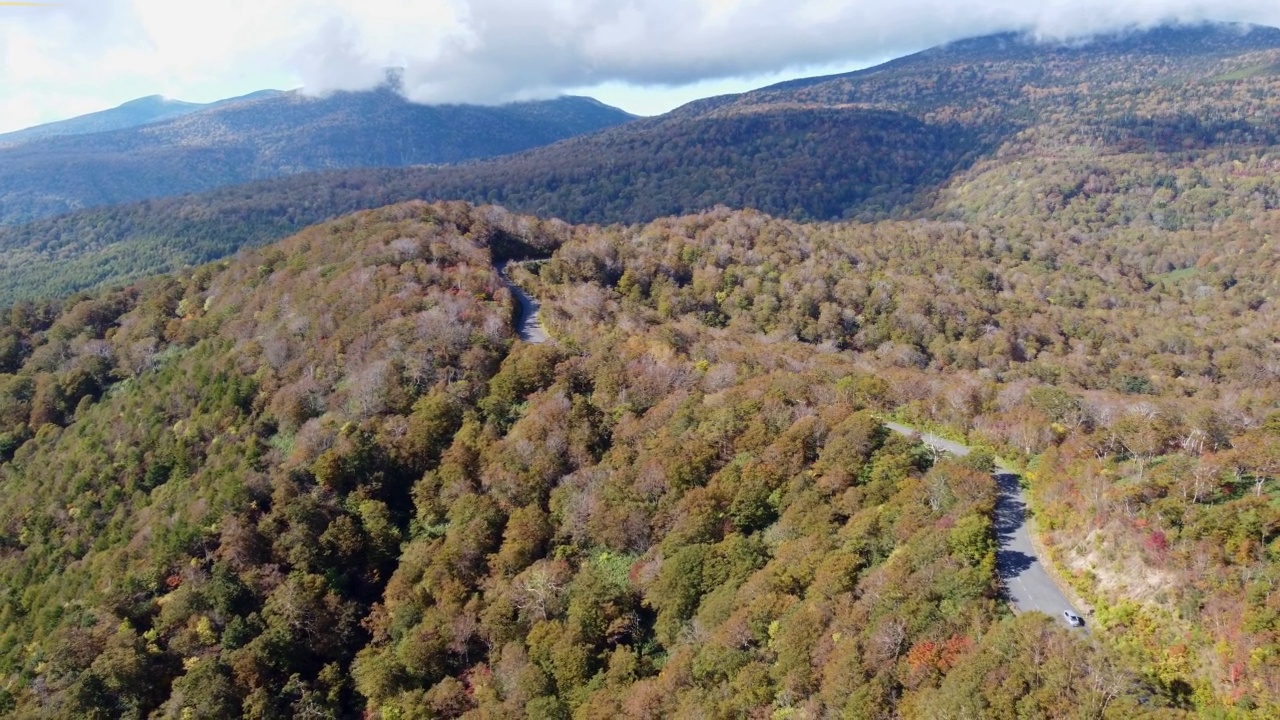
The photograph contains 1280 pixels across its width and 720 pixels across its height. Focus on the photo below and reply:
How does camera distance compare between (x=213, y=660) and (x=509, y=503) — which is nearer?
(x=213, y=660)

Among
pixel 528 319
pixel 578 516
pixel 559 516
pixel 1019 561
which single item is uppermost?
pixel 528 319

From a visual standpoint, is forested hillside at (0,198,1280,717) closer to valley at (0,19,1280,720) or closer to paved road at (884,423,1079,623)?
valley at (0,19,1280,720)

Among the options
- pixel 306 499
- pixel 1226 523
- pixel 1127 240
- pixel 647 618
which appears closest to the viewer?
pixel 1226 523

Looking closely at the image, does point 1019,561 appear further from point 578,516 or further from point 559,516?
point 559,516

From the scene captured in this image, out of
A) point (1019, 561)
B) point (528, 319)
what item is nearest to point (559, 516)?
point (1019, 561)

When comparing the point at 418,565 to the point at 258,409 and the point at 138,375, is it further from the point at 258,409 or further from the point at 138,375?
the point at 138,375

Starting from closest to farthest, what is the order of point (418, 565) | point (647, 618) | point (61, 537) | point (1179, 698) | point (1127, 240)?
1. point (1179, 698)
2. point (647, 618)
3. point (418, 565)
4. point (61, 537)
5. point (1127, 240)

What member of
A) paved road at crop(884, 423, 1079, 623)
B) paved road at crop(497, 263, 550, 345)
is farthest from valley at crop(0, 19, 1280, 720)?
paved road at crop(497, 263, 550, 345)

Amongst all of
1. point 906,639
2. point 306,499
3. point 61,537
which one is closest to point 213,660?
point 306,499

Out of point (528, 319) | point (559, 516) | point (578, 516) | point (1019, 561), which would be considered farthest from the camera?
point (528, 319)
